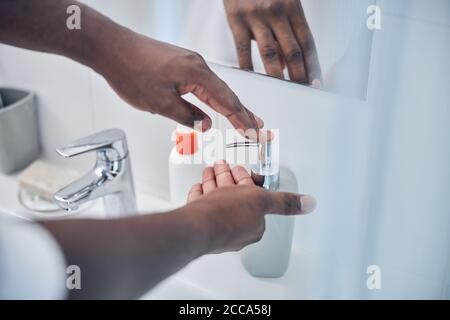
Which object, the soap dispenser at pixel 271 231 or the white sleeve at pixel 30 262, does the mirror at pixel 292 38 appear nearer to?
the soap dispenser at pixel 271 231

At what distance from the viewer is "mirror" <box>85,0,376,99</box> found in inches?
21.5

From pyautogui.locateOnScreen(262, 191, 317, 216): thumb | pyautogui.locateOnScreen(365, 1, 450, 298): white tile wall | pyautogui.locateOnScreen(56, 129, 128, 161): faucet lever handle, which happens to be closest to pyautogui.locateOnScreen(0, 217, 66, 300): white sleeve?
pyautogui.locateOnScreen(56, 129, 128, 161): faucet lever handle

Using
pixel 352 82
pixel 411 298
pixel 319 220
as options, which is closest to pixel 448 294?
pixel 411 298

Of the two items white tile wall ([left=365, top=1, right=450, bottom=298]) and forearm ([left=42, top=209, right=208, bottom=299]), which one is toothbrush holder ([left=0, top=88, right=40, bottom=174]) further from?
white tile wall ([left=365, top=1, right=450, bottom=298])

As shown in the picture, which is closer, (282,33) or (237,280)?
(282,33)

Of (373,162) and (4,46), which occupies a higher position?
(4,46)

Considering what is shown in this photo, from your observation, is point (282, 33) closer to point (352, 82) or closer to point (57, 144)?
point (352, 82)

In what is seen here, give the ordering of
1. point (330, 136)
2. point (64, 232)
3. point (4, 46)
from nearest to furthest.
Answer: point (64, 232), point (330, 136), point (4, 46)

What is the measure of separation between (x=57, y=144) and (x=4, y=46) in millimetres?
149

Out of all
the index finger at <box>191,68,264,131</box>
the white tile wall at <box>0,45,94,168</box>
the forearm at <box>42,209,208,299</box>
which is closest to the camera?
the forearm at <box>42,209,208,299</box>

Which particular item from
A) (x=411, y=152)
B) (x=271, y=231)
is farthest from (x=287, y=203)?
(x=411, y=152)

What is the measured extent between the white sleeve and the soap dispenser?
23cm

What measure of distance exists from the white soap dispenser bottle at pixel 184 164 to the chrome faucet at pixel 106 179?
0.06 metres

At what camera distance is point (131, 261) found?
0.52 meters
